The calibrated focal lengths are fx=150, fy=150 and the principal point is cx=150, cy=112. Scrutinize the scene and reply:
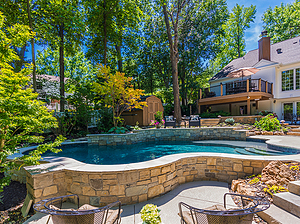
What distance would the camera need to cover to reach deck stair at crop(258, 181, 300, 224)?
6.72 feet

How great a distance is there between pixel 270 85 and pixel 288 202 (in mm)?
14541

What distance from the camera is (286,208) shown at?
87.0 inches

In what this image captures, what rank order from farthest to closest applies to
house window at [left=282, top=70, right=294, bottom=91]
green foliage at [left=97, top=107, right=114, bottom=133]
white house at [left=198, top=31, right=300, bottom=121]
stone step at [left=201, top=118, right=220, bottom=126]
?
house window at [left=282, top=70, right=294, bottom=91] < white house at [left=198, top=31, right=300, bottom=121] < stone step at [left=201, top=118, right=220, bottom=126] < green foliage at [left=97, top=107, right=114, bottom=133]

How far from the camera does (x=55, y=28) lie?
10.6 m

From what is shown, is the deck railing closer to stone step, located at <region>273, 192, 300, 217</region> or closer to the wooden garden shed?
the wooden garden shed

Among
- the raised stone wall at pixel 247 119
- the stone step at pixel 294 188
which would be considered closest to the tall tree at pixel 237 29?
the raised stone wall at pixel 247 119

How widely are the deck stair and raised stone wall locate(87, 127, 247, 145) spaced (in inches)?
240

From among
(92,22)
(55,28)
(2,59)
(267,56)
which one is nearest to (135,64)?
(92,22)

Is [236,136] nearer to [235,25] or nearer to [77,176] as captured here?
[77,176]

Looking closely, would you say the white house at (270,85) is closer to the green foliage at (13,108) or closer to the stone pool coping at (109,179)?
the stone pool coping at (109,179)

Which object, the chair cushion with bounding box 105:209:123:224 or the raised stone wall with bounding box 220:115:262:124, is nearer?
the chair cushion with bounding box 105:209:123:224

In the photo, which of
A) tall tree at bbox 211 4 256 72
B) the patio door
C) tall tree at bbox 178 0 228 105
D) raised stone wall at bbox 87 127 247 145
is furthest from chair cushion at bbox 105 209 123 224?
tall tree at bbox 211 4 256 72

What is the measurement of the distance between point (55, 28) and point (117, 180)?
12224 mm

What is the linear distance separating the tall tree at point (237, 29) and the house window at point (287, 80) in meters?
9.95
